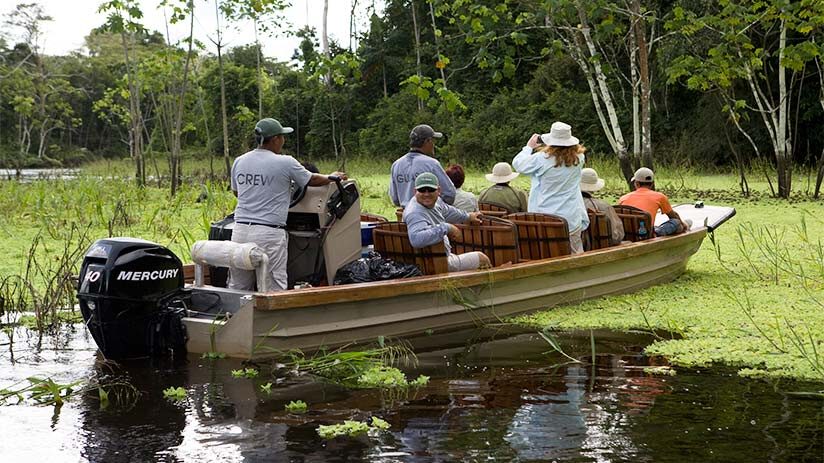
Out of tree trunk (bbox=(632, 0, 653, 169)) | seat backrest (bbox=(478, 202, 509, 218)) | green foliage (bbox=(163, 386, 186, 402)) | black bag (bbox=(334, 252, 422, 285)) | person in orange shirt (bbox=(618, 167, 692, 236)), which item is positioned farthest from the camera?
tree trunk (bbox=(632, 0, 653, 169))

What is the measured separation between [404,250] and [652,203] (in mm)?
3069

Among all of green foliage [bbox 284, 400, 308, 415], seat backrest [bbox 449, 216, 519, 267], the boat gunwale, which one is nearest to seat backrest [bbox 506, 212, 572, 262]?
the boat gunwale

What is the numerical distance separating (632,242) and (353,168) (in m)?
19.2

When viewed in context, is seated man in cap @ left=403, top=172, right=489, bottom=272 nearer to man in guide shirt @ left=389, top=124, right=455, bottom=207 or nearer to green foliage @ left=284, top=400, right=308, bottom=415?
man in guide shirt @ left=389, top=124, right=455, bottom=207

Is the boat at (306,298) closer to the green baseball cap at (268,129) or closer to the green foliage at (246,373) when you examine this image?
the green foliage at (246,373)

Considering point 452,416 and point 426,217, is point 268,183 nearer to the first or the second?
point 426,217

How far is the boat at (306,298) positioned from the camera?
6293 mm

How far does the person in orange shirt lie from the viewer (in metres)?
9.56

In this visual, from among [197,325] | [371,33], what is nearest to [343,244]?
[197,325]

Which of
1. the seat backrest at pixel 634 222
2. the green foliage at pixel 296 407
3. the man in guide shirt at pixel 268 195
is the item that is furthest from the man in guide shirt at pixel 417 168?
the green foliage at pixel 296 407

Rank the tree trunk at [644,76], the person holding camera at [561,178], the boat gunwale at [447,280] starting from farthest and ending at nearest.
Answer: the tree trunk at [644,76] < the person holding camera at [561,178] < the boat gunwale at [447,280]

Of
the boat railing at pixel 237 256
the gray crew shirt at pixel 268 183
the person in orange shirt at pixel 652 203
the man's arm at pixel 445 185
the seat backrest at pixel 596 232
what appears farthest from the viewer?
the person in orange shirt at pixel 652 203

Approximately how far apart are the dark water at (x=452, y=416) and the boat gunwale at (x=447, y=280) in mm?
515

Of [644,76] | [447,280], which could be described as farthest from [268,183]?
[644,76]
